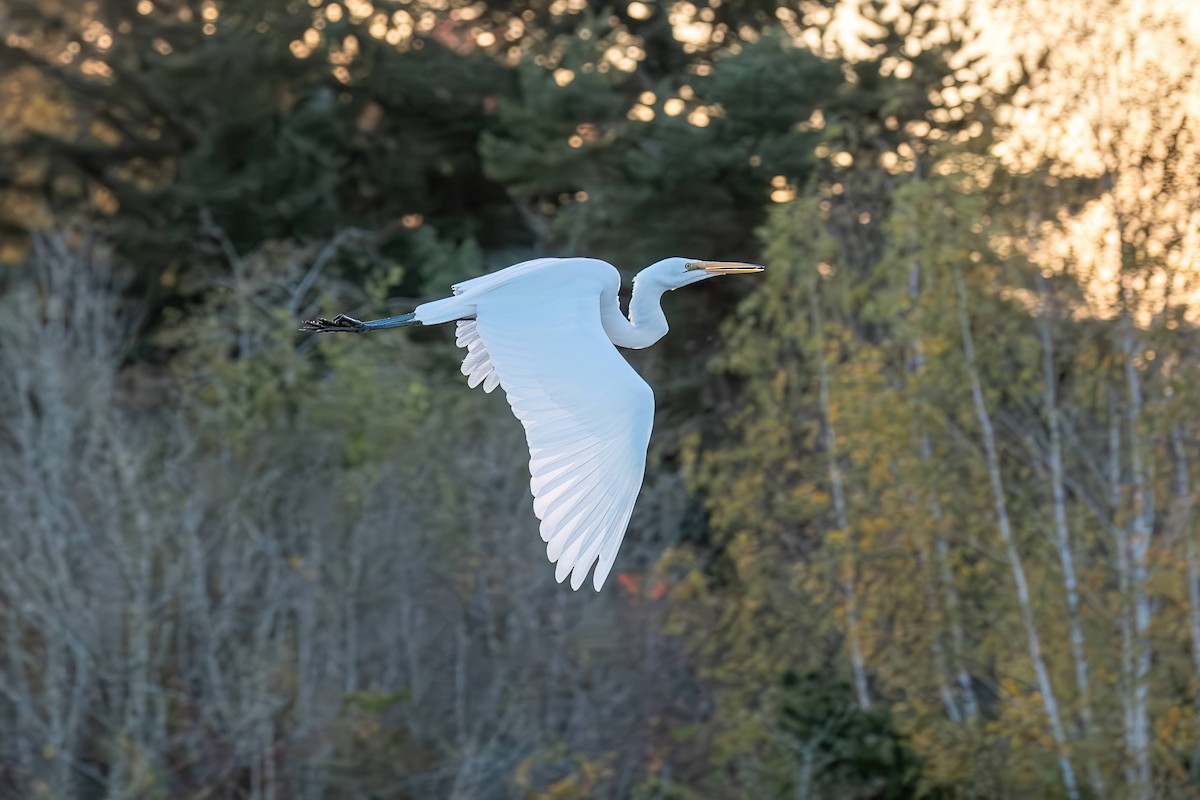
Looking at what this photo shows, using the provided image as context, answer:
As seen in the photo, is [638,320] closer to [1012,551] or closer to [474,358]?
[474,358]

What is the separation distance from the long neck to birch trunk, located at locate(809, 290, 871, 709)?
18.8ft

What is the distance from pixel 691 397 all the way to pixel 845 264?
3.74 m

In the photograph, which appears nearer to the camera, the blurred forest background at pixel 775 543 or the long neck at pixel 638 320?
the long neck at pixel 638 320

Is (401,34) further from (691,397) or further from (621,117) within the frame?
(691,397)

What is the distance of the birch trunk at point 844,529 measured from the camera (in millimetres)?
12938

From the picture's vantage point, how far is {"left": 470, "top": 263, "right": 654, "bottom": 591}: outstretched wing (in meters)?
5.79

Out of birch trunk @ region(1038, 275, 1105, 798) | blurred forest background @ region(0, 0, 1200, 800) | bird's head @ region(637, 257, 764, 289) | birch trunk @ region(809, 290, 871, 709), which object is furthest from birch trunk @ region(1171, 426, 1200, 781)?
bird's head @ region(637, 257, 764, 289)

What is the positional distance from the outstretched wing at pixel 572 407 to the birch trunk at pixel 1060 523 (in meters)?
5.49

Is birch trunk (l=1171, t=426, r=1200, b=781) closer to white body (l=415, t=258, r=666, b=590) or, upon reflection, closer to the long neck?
the long neck

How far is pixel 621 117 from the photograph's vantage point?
19297 mm

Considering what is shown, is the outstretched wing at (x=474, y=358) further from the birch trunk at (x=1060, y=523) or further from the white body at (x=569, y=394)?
the birch trunk at (x=1060, y=523)

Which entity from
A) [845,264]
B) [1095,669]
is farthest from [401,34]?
[1095,669]

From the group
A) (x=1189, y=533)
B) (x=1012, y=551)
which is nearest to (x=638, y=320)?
(x=1189, y=533)

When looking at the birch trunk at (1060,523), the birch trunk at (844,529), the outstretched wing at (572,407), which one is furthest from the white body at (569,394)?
the birch trunk at (844,529)
